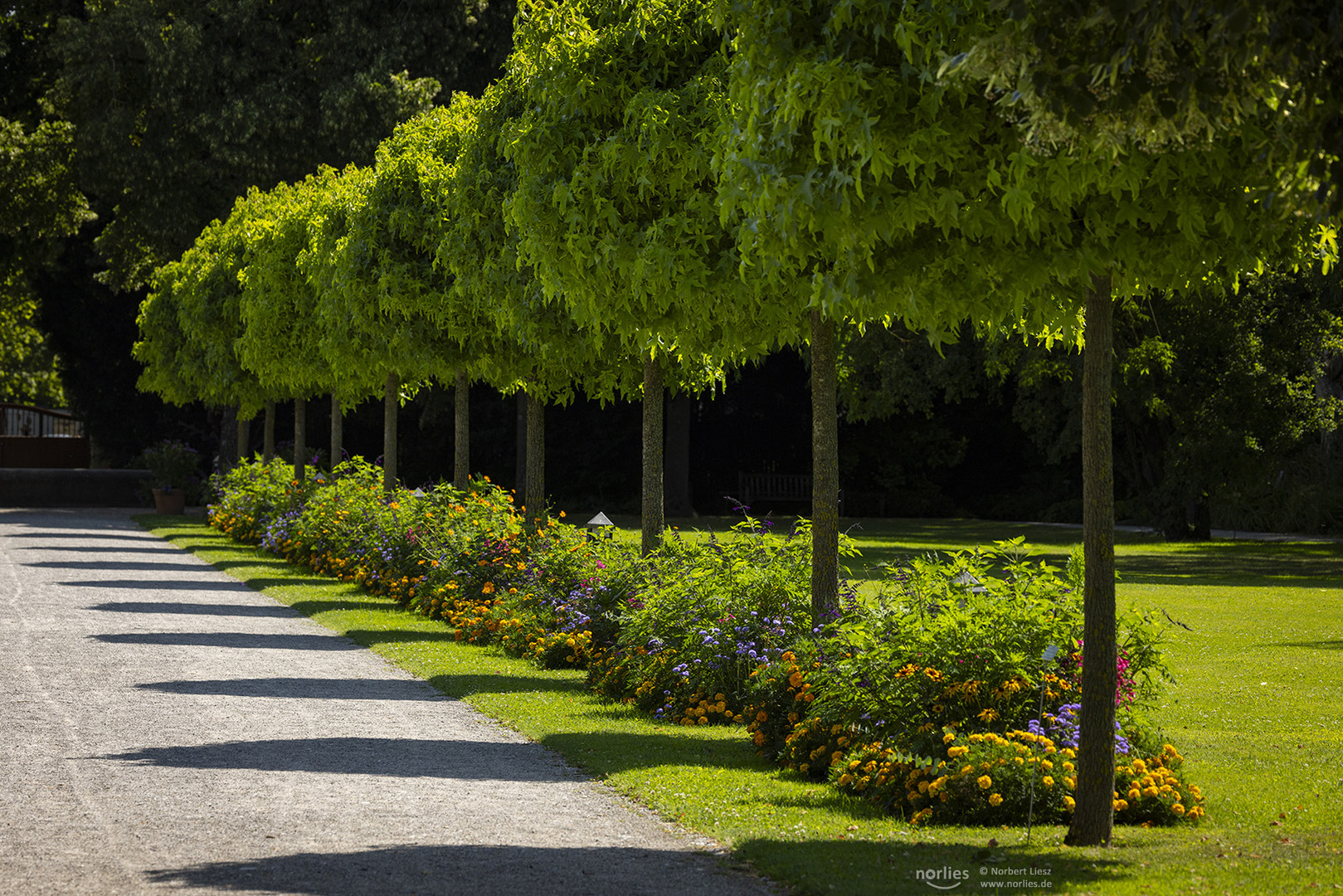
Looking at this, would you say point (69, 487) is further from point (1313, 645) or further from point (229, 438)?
point (1313, 645)

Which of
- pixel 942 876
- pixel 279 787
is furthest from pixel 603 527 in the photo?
pixel 942 876

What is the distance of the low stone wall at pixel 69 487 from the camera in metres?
37.1

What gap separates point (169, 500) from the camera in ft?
116

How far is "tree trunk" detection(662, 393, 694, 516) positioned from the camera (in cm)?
3456

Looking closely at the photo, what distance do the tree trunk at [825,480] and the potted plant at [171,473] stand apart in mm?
29228

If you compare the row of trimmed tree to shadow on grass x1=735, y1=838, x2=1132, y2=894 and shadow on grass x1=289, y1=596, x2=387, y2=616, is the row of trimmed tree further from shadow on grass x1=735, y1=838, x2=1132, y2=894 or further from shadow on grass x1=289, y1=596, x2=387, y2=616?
shadow on grass x1=289, y1=596, x2=387, y2=616

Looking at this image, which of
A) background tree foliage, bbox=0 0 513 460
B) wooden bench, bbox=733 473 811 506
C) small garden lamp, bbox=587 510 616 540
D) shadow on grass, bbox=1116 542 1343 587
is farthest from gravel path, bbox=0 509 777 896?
wooden bench, bbox=733 473 811 506

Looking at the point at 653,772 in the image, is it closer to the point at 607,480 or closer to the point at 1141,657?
the point at 1141,657

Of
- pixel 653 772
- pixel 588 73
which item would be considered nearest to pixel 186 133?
pixel 588 73

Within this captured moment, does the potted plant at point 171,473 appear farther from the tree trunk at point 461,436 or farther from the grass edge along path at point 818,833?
the grass edge along path at point 818,833

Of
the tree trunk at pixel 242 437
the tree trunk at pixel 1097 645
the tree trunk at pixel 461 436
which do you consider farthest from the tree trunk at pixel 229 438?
the tree trunk at pixel 1097 645

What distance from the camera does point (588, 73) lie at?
10133 mm

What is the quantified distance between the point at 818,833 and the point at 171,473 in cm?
3266

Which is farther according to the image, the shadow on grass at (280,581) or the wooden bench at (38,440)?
the wooden bench at (38,440)
